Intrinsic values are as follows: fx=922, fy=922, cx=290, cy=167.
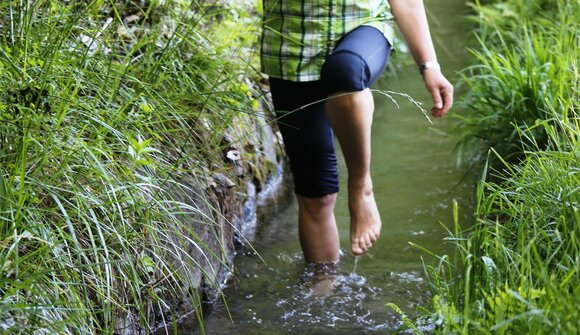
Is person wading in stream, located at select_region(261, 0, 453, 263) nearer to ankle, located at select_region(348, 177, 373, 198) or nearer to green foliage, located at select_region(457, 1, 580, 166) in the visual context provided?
ankle, located at select_region(348, 177, 373, 198)

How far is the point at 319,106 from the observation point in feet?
11.2

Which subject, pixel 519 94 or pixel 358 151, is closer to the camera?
pixel 358 151

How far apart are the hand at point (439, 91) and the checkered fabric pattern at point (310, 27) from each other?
1.09 feet

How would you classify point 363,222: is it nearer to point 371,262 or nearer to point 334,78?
point 371,262

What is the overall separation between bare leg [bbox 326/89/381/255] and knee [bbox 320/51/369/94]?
31 millimetres

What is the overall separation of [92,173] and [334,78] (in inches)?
35.9

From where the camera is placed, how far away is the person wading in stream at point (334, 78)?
10.4 ft

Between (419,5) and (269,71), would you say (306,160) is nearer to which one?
(269,71)

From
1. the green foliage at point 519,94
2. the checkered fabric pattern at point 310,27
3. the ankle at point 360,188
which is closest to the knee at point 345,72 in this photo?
the checkered fabric pattern at point 310,27

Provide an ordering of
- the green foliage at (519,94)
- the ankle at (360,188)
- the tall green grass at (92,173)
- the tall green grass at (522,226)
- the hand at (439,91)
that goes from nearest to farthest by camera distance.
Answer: the tall green grass at (522,226) → the tall green grass at (92,173) → the hand at (439,91) → the ankle at (360,188) → the green foliage at (519,94)

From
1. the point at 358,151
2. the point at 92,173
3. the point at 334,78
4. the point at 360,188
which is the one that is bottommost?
the point at 360,188

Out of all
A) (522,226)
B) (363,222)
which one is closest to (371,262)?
(363,222)

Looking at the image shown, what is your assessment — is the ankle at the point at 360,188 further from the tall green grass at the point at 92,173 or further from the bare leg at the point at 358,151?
the tall green grass at the point at 92,173

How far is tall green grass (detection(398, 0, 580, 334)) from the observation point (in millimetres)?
2074
